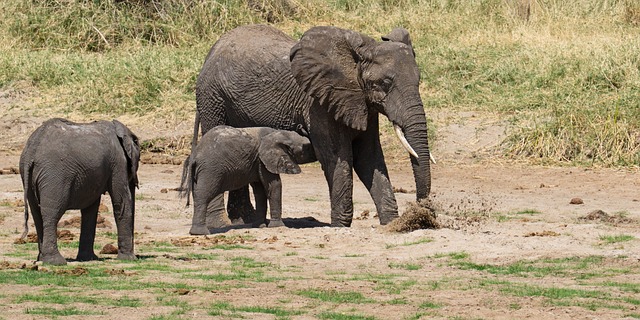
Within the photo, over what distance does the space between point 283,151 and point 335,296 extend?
4.31 metres

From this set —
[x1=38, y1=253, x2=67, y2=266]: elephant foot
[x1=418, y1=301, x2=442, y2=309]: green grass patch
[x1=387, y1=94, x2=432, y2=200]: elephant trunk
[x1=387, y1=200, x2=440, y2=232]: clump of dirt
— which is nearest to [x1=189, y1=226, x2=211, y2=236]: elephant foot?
[x1=387, y1=200, x2=440, y2=232]: clump of dirt

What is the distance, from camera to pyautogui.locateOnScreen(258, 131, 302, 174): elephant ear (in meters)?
13.3

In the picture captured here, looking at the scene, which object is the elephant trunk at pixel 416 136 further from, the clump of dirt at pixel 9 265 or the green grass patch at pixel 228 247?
the clump of dirt at pixel 9 265

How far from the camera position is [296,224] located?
13.9 meters

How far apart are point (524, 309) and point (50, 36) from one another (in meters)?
15.5

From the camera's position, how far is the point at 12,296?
894cm

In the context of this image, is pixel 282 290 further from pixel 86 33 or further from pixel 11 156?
pixel 86 33

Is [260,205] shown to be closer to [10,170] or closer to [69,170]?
[69,170]

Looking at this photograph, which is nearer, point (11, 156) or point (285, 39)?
point (285, 39)

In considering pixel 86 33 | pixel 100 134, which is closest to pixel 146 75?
pixel 86 33

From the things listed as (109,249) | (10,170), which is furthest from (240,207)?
(10,170)

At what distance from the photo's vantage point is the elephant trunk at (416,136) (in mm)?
12461

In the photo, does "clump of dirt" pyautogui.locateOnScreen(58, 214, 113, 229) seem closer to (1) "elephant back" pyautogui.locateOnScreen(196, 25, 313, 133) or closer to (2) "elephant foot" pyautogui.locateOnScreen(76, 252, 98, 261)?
(1) "elephant back" pyautogui.locateOnScreen(196, 25, 313, 133)

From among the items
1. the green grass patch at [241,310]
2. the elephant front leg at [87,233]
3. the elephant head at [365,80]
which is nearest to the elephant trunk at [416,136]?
the elephant head at [365,80]
